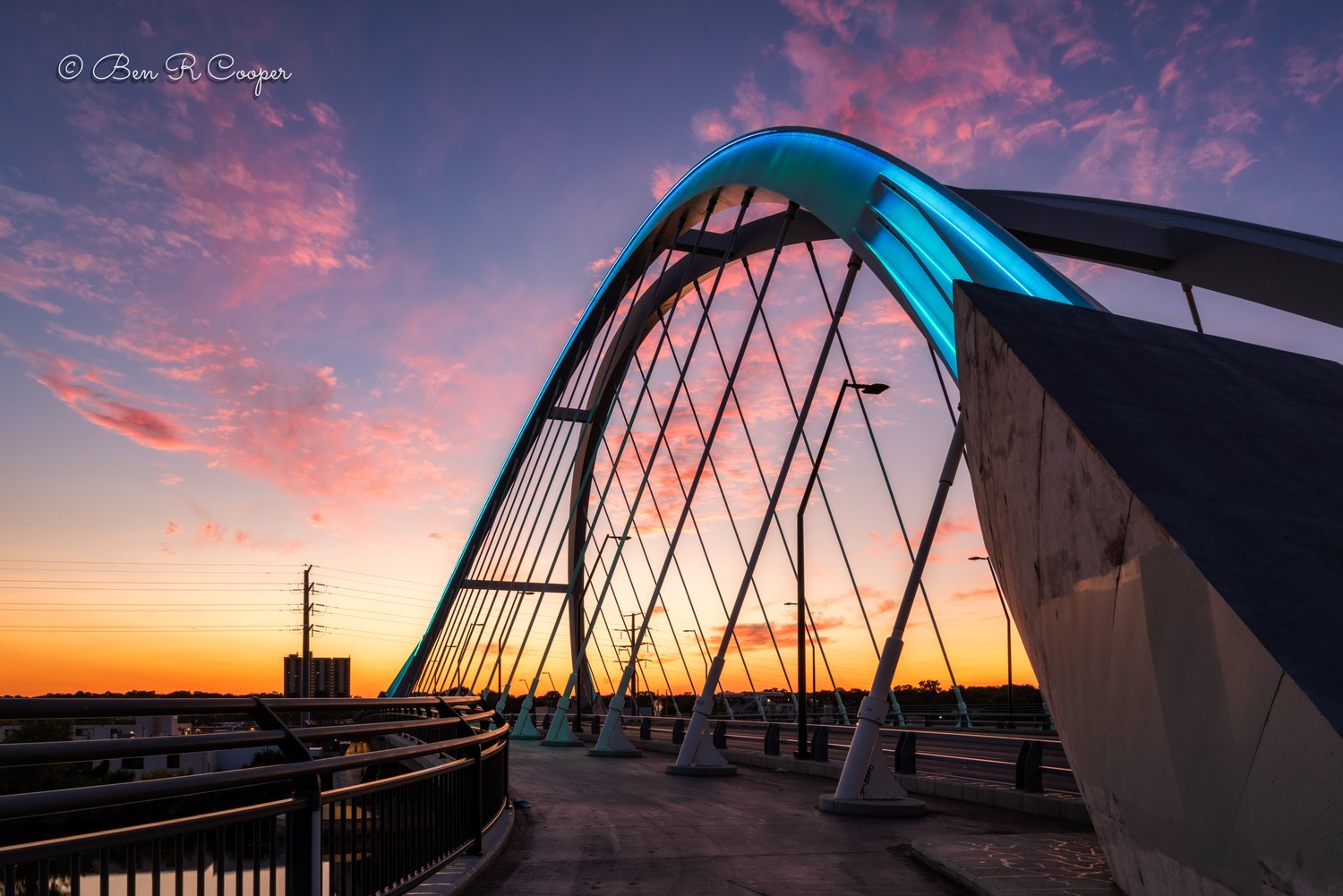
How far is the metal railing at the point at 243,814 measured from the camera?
313 centimetres

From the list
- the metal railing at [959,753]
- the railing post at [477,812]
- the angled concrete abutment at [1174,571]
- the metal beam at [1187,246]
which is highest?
the metal beam at [1187,246]

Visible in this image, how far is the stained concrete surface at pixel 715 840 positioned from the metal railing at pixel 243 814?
0.73m

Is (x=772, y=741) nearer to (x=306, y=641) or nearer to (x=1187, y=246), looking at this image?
(x=1187, y=246)

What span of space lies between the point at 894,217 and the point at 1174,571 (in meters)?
10.6

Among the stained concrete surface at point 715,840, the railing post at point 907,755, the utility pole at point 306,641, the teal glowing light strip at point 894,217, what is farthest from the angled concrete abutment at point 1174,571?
the utility pole at point 306,641

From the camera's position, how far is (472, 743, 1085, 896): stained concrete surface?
7.27 metres

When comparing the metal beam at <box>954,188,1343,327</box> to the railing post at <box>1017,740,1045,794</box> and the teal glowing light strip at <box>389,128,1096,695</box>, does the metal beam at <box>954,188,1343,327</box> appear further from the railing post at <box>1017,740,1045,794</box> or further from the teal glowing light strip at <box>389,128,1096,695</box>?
the railing post at <box>1017,740,1045,794</box>

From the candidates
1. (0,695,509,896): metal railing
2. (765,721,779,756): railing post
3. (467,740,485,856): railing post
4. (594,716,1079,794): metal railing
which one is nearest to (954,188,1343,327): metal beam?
(594,716,1079,794): metal railing

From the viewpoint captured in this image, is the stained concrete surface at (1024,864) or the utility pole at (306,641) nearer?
the stained concrete surface at (1024,864)

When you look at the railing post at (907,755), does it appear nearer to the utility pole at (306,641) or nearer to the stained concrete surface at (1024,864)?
the stained concrete surface at (1024,864)

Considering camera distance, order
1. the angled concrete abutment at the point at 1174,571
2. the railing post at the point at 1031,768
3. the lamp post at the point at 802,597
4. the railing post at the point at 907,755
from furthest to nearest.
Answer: the lamp post at the point at 802,597
the railing post at the point at 907,755
the railing post at the point at 1031,768
the angled concrete abutment at the point at 1174,571

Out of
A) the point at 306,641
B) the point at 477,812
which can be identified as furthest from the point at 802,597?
the point at 306,641

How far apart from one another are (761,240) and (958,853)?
19.1m

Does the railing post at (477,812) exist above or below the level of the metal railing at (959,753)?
above
